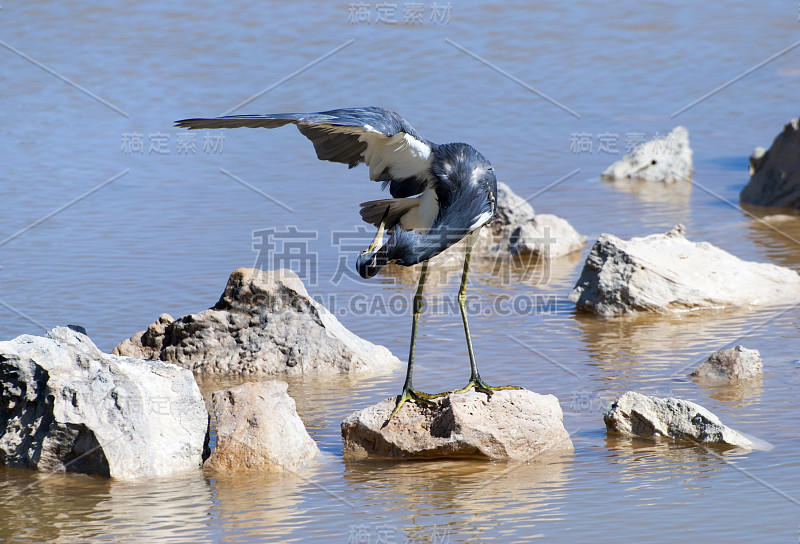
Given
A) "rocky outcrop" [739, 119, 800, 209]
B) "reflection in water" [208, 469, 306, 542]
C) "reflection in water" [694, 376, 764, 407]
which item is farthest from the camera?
"rocky outcrop" [739, 119, 800, 209]

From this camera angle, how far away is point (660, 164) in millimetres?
12383

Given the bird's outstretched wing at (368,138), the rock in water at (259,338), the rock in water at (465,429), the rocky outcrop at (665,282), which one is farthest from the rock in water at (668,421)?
the rocky outcrop at (665,282)

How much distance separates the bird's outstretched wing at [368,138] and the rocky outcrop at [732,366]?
2.15m

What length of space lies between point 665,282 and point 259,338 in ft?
10.3

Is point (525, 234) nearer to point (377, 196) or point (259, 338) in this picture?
point (377, 196)

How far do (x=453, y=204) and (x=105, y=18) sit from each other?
53.6ft

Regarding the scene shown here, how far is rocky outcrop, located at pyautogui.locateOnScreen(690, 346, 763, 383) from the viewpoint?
6.18 metres

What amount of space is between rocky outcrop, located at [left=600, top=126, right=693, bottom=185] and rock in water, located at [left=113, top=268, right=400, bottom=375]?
257 inches

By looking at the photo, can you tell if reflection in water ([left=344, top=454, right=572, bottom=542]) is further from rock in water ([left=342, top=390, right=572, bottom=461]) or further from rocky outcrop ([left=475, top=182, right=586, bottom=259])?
rocky outcrop ([left=475, top=182, right=586, bottom=259])

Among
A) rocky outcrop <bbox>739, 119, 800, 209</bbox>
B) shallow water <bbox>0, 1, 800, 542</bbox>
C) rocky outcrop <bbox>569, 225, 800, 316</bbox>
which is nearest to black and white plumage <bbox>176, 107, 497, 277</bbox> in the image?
shallow water <bbox>0, 1, 800, 542</bbox>

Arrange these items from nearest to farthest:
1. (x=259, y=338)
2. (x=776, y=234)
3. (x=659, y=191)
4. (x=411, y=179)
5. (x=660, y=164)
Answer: (x=411, y=179) → (x=259, y=338) → (x=776, y=234) → (x=659, y=191) → (x=660, y=164)

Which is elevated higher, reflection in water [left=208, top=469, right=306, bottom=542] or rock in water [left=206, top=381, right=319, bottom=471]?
rock in water [left=206, top=381, right=319, bottom=471]

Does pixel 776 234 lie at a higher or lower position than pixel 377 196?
lower

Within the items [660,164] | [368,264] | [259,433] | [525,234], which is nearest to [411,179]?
[368,264]
